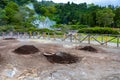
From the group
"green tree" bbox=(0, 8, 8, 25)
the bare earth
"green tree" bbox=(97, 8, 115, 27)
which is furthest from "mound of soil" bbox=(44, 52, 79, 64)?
"green tree" bbox=(97, 8, 115, 27)

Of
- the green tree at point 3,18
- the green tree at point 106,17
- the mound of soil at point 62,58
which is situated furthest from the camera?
the green tree at point 106,17

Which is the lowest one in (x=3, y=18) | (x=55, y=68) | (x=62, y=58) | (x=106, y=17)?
(x=55, y=68)

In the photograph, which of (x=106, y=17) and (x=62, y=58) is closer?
(x=62, y=58)

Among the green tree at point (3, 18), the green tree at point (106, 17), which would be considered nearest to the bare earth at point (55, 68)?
the green tree at point (3, 18)

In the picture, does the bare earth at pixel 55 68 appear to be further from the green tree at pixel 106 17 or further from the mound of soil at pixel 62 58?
the green tree at pixel 106 17

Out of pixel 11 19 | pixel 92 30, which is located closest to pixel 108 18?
pixel 92 30

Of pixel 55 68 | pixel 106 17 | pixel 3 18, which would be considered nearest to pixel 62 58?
pixel 55 68

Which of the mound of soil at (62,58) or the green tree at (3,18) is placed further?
the green tree at (3,18)

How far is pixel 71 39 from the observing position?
27.8 meters

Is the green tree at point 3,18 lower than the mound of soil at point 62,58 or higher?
higher

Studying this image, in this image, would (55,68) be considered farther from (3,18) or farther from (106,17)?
(106,17)

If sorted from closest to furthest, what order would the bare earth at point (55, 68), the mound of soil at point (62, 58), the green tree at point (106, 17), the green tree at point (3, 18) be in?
the bare earth at point (55, 68) < the mound of soil at point (62, 58) < the green tree at point (3, 18) < the green tree at point (106, 17)

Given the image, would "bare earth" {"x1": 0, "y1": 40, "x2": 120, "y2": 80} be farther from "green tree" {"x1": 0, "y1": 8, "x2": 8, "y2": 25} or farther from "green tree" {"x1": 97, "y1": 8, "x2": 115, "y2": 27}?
"green tree" {"x1": 97, "y1": 8, "x2": 115, "y2": 27}

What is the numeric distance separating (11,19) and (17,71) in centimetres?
4816
